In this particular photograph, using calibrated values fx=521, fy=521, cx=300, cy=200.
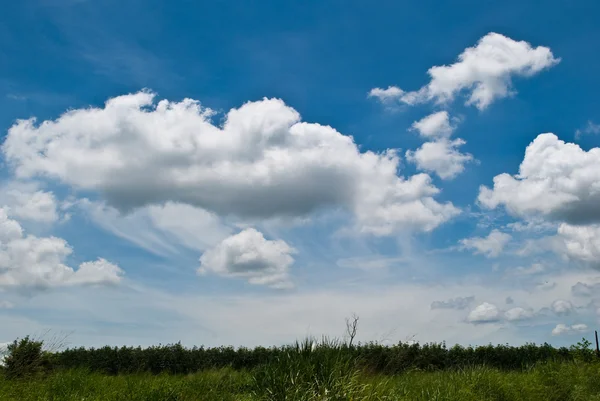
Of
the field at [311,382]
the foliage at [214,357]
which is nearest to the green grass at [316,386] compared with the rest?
the field at [311,382]

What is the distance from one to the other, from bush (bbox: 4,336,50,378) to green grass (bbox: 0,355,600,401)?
2.80ft

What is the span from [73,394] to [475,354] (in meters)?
21.7

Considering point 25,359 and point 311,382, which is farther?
point 25,359

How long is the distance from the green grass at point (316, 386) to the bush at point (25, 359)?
854 millimetres

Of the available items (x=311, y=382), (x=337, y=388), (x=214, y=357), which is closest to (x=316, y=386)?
(x=311, y=382)

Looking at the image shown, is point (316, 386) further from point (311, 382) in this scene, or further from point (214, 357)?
point (214, 357)

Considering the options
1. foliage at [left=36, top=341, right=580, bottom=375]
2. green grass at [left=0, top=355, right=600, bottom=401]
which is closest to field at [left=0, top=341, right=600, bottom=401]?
green grass at [left=0, top=355, right=600, bottom=401]

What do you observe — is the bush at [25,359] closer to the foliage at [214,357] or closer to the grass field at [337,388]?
the grass field at [337,388]

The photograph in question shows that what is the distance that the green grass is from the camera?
11633 millimetres

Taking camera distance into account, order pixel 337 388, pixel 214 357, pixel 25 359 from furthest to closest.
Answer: pixel 214 357 < pixel 25 359 < pixel 337 388

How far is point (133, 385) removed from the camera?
1467cm

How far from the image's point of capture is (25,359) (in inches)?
728

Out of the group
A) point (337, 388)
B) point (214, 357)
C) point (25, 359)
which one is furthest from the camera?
point (214, 357)

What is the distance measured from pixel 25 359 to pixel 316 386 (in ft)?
40.7
